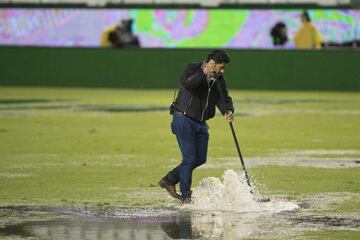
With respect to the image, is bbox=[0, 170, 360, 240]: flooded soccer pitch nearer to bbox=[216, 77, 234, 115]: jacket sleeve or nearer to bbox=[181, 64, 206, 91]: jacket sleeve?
bbox=[216, 77, 234, 115]: jacket sleeve

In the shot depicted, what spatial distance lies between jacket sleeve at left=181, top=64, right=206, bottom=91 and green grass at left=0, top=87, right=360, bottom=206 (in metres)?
1.44

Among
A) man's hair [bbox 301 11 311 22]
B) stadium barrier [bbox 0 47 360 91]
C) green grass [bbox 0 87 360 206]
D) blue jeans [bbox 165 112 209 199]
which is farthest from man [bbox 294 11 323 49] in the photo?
blue jeans [bbox 165 112 209 199]

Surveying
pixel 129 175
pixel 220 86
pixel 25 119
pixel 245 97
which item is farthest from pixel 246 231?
pixel 245 97

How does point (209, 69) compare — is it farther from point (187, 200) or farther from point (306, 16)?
point (306, 16)

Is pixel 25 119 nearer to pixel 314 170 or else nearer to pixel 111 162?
pixel 111 162

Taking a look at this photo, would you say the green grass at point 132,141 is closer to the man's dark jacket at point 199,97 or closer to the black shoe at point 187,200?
the black shoe at point 187,200

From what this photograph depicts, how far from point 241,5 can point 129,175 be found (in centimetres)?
2170

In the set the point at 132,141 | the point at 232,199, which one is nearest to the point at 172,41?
the point at 132,141

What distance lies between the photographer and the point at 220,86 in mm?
12758

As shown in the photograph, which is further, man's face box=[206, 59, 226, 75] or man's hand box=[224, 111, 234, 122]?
man's hand box=[224, 111, 234, 122]

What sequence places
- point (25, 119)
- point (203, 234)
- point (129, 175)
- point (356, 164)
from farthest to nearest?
point (25, 119)
point (356, 164)
point (129, 175)
point (203, 234)

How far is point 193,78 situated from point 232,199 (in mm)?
1419

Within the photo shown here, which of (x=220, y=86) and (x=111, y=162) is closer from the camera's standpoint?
(x=220, y=86)

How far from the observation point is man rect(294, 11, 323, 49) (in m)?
36.3
